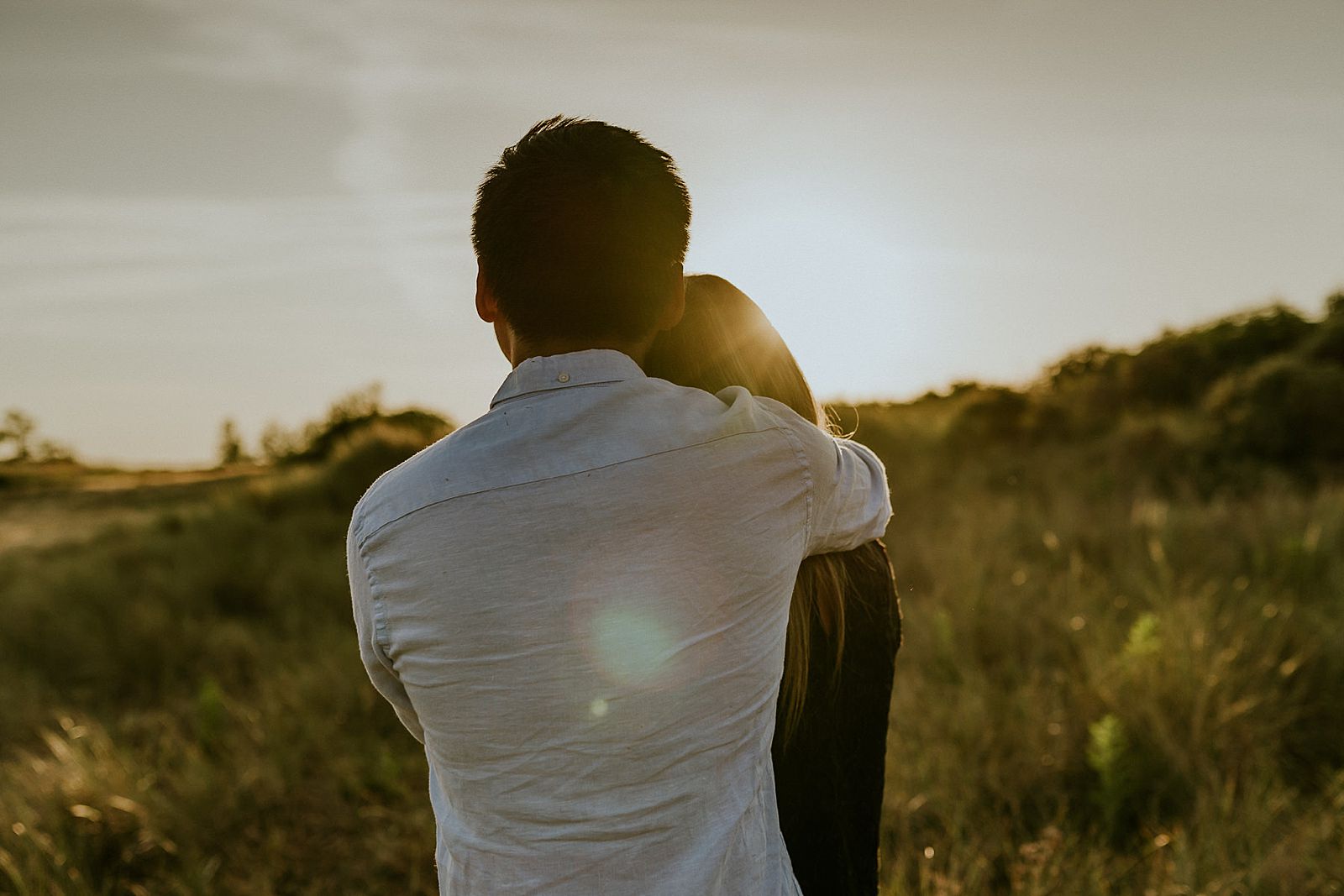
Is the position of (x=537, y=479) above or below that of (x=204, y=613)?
above

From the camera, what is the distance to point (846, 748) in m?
1.62

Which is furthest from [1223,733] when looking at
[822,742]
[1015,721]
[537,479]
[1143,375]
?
[1143,375]

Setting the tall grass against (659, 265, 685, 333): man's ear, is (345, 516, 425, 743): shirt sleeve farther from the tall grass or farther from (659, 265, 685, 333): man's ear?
the tall grass

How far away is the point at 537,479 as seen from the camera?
1.01 metres

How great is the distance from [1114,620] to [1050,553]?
1.61 m

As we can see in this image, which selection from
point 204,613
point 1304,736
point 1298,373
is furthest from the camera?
point 1298,373

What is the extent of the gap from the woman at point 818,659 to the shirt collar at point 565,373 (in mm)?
367

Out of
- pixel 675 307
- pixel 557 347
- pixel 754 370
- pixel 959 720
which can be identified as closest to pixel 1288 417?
pixel 959 720

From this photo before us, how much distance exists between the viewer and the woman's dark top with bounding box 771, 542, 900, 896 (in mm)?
1549

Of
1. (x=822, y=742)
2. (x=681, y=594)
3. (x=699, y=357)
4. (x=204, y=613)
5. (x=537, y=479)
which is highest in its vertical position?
(x=699, y=357)

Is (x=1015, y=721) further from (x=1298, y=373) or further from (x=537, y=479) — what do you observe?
(x=1298, y=373)

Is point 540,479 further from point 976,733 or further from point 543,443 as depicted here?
point 976,733

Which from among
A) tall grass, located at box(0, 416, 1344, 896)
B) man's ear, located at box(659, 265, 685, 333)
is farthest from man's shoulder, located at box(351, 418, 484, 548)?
tall grass, located at box(0, 416, 1344, 896)

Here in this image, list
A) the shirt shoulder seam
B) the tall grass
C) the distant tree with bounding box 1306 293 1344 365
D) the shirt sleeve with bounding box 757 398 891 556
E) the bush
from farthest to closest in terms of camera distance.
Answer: the distant tree with bounding box 1306 293 1344 365 → the bush → the tall grass → the shirt sleeve with bounding box 757 398 891 556 → the shirt shoulder seam
